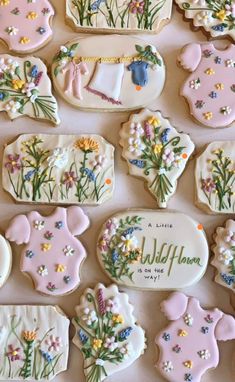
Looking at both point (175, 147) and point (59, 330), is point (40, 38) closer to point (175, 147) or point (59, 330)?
point (175, 147)

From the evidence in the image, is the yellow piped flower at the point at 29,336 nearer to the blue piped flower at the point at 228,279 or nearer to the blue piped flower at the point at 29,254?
the blue piped flower at the point at 29,254

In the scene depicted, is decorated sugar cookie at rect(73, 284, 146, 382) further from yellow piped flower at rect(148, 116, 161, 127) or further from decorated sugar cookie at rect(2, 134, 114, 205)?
yellow piped flower at rect(148, 116, 161, 127)

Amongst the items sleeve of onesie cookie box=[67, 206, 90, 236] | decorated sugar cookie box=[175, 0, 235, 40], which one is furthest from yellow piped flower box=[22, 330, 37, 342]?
decorated sugar cookie box=[175, 0, 235, 40]

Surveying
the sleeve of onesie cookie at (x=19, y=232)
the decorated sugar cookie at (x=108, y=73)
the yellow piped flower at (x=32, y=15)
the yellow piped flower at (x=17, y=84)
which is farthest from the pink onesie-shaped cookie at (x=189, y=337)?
the yellow piped flower at (x=32, y=15)

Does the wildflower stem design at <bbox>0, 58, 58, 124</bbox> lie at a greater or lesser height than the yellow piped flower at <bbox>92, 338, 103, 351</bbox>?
greater

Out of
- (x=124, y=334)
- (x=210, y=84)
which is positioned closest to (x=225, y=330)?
(x=124, y=334)

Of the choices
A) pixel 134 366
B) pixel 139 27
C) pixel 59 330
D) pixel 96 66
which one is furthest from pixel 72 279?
pixel 139 27
